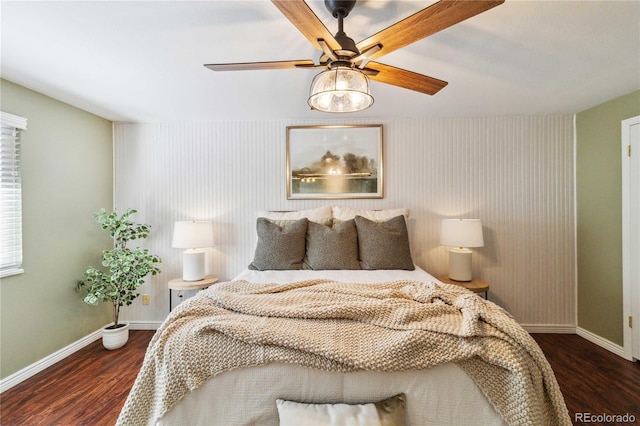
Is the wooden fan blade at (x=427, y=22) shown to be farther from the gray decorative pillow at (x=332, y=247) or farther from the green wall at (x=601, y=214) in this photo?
the green wall at (x=601, y=214)

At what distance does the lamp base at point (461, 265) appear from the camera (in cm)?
272

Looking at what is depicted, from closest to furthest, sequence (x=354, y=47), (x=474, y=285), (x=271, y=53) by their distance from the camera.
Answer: (x=354, y=47) → (x=271, y=53) → (x=474, y=285)

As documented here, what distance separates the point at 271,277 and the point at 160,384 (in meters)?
1.14

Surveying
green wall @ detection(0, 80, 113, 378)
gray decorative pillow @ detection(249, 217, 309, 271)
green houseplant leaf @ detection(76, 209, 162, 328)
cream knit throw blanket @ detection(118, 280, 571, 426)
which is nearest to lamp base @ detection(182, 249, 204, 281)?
green houseplant leaf @ detection(76, 209, 162, 328)

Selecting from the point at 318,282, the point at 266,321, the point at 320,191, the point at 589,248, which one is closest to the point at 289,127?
the point at 320,191

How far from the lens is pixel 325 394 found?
3.76 ft

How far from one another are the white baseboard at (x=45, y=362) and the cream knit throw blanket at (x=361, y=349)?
177cm

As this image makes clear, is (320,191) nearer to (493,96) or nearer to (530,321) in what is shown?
(493,96)

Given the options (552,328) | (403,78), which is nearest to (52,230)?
(403,78)

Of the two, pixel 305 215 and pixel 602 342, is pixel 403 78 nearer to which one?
pixel 305 215

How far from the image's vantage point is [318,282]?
5.82ft

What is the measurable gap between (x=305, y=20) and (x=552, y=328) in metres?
3.73

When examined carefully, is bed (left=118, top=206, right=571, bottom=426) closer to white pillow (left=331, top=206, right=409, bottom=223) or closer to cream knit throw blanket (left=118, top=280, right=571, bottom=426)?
cream knit throw blanket (left=118, top=280, right=571, bottom=426)

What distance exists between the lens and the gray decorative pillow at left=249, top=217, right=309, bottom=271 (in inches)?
98.7
